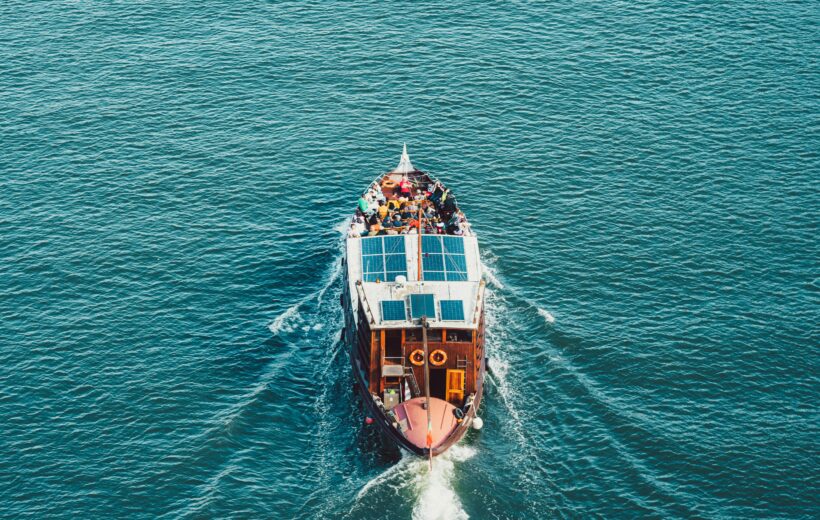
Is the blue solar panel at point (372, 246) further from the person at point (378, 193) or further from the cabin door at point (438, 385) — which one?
the person at point (378, 193)

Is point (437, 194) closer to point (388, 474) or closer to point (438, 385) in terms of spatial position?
point (438, 385)

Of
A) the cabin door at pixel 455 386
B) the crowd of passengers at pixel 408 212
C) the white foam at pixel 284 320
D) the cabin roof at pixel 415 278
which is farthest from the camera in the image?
the crowd of passengers at pixel 408 212

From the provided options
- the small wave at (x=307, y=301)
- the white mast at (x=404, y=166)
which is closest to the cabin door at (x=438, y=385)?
the small wave at (x=307, y=301)

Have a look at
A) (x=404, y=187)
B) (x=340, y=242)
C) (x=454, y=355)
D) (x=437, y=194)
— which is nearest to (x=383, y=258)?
(x=454, y=355)

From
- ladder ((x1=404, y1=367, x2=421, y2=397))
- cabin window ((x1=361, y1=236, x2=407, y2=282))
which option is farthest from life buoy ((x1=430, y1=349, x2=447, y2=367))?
cabin window ((x1=361, y1=236, x2=407, y2=282))

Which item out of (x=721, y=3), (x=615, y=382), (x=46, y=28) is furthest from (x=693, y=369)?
(x=46, y=28)

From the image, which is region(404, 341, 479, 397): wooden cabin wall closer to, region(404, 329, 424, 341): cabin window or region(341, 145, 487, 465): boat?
region(341, 145, 487, 465): boat
